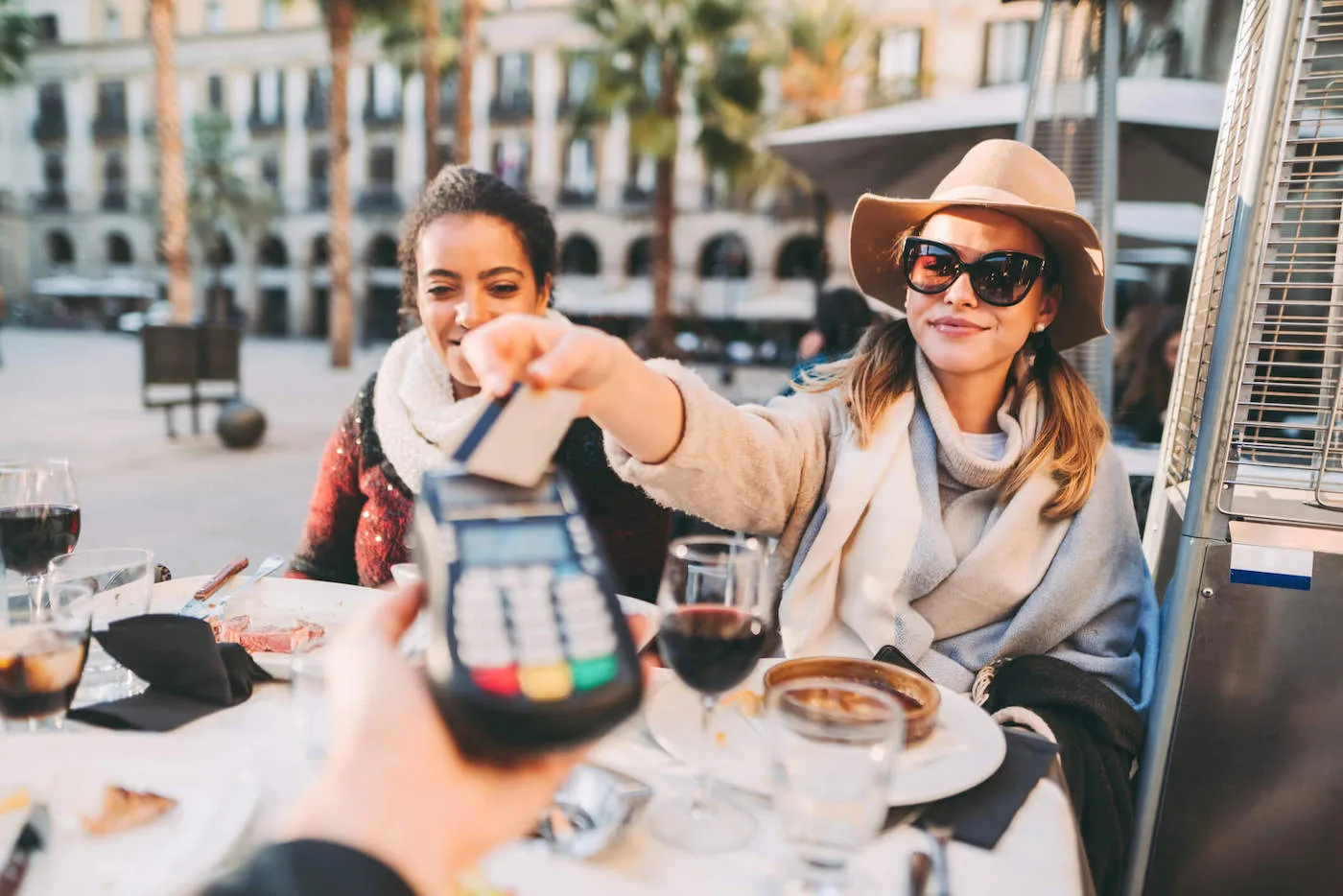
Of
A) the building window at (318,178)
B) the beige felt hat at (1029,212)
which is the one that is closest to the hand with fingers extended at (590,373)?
the beige felt hat at (1029,212)

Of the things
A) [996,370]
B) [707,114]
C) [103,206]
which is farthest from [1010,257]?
[103,206]

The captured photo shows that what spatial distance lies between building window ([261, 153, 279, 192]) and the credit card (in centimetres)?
4447

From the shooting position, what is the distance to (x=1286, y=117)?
1.78 meters

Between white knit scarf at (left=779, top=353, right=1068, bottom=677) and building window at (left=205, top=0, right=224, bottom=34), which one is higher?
building window at (left=205, top=0, right=224, bottom=34)

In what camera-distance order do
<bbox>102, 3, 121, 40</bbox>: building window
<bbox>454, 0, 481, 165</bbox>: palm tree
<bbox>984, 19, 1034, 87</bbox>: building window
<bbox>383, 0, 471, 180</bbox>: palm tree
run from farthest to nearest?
<bbox>102, 3, 121, 40</bbox>: building window < <bbox>984, 19, 1034, 87</bbox>: building window < <bbox>383, 0, 471, 180</bbox>: palm tree < <bbox>454, 0, 481, 165</bbox>: palm tree

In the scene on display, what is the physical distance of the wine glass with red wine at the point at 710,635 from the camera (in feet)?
3.43

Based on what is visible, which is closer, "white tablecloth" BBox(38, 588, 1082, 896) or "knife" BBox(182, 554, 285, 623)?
"white tablecloth" BBox(38, 588, 1082, 896)

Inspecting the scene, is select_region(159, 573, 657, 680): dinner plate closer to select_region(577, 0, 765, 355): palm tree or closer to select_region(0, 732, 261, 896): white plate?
select_region(0, 732, 261, 896): white plate

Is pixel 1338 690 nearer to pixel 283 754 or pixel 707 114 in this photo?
pixel 283 754

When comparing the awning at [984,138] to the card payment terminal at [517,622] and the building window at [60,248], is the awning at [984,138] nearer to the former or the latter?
the card payment terminal at [517,622]

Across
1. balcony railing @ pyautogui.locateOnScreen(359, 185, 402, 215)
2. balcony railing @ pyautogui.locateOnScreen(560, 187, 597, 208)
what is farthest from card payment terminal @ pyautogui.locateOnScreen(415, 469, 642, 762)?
balcony railing @ pyautogui.locateOnScreen(359, 185, 402, 215)

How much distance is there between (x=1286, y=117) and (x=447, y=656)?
1947mm

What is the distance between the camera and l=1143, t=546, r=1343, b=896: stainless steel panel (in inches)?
71.6

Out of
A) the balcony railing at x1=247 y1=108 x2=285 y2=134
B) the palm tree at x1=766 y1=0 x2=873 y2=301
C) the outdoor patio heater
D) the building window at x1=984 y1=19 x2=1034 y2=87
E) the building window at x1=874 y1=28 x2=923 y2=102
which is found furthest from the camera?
the balcony railing at x1=247 y1=108 x2=285 y2=134
